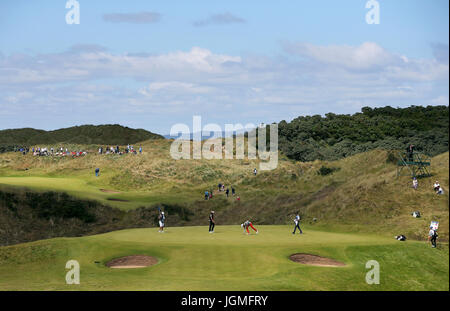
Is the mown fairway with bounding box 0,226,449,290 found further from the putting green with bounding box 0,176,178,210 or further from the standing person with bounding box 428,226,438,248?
the putting green with bounding box 0,176,178,210

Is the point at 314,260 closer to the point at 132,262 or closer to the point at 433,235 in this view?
the point at 433,235

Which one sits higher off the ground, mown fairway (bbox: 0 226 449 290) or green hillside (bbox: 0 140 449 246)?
green hillside (bbox: 0 140 449 246)

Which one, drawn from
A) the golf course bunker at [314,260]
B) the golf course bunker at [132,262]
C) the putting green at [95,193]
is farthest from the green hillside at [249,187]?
the golf course bunker at [132,262]

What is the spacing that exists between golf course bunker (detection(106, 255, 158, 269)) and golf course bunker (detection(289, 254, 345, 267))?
9433 mm

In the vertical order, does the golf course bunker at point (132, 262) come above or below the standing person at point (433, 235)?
below

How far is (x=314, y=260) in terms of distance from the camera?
127 feet

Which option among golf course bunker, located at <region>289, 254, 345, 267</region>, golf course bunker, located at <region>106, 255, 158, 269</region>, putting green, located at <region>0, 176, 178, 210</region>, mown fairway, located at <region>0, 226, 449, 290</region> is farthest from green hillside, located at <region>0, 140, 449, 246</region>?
golf course bunker, located at <region>106, 255, 158, 269</region>

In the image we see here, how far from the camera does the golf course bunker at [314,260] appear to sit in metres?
37.9

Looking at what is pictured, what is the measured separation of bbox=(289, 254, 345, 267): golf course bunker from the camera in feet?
124

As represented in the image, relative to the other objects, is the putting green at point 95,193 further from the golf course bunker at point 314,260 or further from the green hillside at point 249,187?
the golf course bunker at point 314,260

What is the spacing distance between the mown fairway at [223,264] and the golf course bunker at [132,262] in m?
0.57

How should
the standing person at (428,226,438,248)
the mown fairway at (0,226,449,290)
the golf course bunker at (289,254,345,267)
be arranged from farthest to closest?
the standing person at (428,226,438,248)
the golf course bunker at (289,254,345,267)
the mown fairway at (0,226,449,290)

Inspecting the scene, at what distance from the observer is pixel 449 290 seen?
33719 mm
